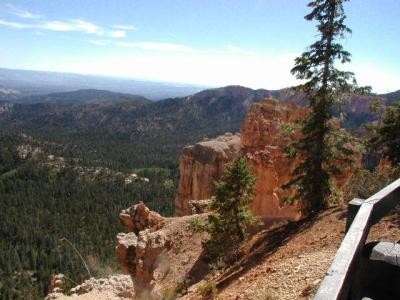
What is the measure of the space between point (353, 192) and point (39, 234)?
9201 centimetres

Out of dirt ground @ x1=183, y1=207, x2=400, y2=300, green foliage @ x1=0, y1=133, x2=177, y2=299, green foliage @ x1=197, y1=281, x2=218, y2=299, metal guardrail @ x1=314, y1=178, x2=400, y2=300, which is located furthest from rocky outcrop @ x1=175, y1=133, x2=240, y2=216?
metal guardrail @ x1=314, y1=178, x2=400, y2=300

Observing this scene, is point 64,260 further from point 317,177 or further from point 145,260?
point 317,177

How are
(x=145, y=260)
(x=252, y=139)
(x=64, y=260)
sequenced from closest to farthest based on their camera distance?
(x=145, y=260) < (x=252, y=139) < (x=64, y=260)

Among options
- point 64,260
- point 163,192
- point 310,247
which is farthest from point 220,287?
point 163,192

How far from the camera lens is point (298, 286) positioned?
26.4 feet

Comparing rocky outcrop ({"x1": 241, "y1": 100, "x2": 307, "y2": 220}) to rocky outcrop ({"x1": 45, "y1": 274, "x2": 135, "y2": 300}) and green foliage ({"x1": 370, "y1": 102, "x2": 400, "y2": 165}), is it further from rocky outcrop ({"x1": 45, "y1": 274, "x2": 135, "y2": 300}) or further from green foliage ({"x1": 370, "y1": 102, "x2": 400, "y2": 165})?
rocky outcrop ({"x1": 45, "y1": 274, "x2": 135, "y2": 300})

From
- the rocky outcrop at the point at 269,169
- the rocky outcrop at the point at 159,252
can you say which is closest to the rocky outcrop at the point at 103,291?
the rocky outcrop at the point at 159,252

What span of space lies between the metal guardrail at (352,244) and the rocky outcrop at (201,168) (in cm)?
4904

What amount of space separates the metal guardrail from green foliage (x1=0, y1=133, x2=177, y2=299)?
1817 inches

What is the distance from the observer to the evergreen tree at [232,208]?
70.0 ft

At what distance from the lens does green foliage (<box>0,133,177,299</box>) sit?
2964 inches

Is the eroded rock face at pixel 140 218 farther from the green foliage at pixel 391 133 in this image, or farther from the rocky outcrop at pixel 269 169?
the green foliage at pixel 391 133

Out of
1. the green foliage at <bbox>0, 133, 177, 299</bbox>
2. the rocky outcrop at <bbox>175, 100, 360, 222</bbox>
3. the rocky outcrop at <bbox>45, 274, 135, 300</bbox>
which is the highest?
the rocky outcrop at <bbox>175, 100, 360, 222</bbox>

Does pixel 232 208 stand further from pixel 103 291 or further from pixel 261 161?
pixel 261 161
